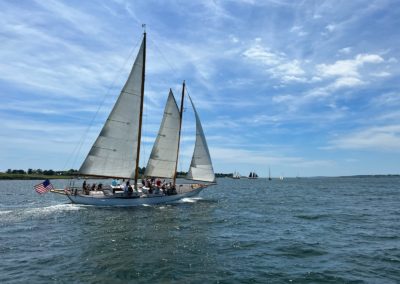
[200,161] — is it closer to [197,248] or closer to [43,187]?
[43,187]

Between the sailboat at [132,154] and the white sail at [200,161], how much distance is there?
0.13 m

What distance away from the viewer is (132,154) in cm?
4209

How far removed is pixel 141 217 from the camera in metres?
33.1

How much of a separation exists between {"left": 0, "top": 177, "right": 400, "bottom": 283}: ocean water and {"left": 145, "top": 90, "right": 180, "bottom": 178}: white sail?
11578 mm

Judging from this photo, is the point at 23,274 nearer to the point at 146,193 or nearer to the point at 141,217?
the point at 141,217

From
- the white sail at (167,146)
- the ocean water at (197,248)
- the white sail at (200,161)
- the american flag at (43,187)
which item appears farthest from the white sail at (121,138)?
the white sail at (200,161)

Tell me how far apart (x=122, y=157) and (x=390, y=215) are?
2810 centimetres

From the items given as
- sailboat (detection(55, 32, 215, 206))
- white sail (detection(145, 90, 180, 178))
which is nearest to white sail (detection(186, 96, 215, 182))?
sailboat (detection(55, 32, 215, 206))

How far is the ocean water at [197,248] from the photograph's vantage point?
623 inches

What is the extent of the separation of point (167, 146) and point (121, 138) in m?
6.95

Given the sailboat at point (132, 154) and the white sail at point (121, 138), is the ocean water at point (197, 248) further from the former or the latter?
the white sail at point (121, 138)

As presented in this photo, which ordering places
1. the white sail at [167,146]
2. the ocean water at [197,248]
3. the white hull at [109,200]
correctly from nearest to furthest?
the ocean water at [197,248], the white hull at [109,200], the white sail at [167,146]

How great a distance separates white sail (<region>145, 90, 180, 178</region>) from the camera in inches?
1795

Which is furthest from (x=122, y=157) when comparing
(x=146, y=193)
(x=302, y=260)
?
(x=302, y=260)
